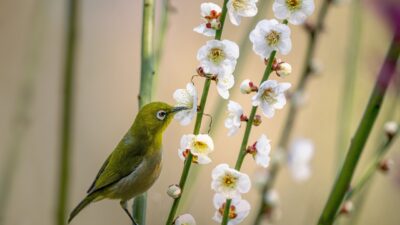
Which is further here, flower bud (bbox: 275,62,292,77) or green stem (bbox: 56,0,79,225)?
green stem (bbox: 56,0,79,225)

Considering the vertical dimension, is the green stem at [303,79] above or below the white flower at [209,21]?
below

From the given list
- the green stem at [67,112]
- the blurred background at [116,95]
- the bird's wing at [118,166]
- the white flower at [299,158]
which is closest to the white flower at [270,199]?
the white flower at [299,158]

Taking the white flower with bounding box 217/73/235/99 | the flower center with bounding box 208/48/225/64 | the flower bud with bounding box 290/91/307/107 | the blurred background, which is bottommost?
the blurred background

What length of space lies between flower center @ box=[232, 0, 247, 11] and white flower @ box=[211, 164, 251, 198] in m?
0.18

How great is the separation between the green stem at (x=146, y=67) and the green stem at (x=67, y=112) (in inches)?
4.1

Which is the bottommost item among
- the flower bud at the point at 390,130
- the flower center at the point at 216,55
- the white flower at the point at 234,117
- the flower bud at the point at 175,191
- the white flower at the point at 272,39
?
the flower bud at the point at 175,191

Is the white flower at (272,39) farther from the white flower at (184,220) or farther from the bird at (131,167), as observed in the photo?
the bird at (131,167)

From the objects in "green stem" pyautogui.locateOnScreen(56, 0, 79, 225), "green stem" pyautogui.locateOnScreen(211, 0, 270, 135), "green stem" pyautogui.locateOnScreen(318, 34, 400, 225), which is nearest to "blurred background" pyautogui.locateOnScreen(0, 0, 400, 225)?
"green stem" pyautogui.locateOnScreen(211, 0, 270, 135)

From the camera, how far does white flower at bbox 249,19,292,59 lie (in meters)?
0.78

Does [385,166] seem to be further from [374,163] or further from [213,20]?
[213,20]

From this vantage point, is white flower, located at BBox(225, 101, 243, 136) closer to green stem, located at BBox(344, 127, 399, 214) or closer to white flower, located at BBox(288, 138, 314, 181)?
green stem, located at BBox(344, 127, 399, 214)

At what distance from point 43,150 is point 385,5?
2.95 m

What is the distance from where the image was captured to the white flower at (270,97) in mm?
770

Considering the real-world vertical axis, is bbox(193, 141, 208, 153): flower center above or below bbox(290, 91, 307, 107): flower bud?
above
